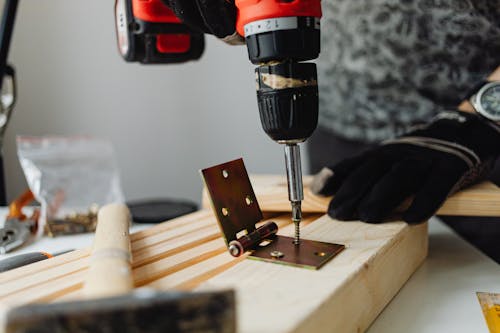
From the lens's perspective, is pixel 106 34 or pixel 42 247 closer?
pixel 42 247

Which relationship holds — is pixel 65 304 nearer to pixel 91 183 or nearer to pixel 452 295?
pixel 452 295

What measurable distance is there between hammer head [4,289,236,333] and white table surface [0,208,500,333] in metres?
0.26

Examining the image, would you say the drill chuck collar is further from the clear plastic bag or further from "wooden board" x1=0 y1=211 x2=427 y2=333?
the clear plastic bag

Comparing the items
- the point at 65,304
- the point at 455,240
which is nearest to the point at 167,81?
the point at 455,240

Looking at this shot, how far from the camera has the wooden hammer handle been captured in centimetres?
37

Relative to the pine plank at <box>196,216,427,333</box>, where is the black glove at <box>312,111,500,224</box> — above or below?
above

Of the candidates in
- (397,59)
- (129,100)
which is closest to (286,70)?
(397,59)

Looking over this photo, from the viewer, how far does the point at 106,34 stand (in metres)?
1.30

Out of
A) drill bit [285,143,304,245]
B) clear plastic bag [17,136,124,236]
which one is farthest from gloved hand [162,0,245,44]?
clear plastic bag [17,136,124,236]

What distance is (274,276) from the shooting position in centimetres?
46

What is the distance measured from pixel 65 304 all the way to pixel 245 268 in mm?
216

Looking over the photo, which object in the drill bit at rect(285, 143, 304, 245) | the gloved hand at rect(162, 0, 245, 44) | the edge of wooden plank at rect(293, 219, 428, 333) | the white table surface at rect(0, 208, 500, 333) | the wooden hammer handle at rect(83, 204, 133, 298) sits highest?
the gloved hand at rect(162, 0, 245, 44)

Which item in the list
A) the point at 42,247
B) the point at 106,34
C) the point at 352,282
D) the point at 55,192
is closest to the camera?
the point at 352,282

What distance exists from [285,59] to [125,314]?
0.28 metres
